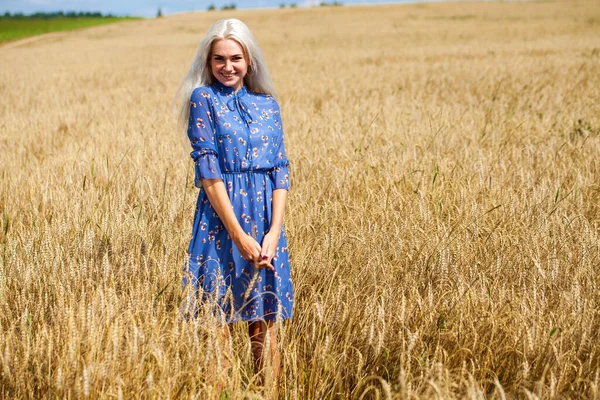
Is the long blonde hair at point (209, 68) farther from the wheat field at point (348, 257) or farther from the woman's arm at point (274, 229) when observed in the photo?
the woman's arm at point (274, 229)

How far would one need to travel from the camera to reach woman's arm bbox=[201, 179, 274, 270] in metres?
1.58

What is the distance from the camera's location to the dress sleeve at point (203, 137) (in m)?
1.62

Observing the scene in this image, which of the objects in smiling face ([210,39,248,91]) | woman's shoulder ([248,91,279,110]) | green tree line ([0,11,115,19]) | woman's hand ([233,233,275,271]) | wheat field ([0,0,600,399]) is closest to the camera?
wheat field ([0,0,600,399])

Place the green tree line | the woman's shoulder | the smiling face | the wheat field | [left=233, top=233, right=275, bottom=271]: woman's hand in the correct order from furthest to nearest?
the green tree line, the woman's shoulder, the smiling face, [left=233, top=233, right=275, bottom=271]: woman's hand, the wheat field

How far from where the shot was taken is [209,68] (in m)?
1.82

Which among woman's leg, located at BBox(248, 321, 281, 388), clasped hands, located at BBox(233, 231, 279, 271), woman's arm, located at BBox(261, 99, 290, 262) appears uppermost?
woman's arm, located at BBox(261, 99, 290, 262)

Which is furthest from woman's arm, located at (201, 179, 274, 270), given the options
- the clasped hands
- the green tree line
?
the green tree line

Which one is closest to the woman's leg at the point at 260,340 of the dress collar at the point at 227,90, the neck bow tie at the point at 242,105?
the neck bow tie at the point at 242,105

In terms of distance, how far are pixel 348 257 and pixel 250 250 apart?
64 centimetres

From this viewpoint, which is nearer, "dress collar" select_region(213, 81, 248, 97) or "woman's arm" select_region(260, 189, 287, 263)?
"woman's arm" select_region(260, 189, 287, 263)

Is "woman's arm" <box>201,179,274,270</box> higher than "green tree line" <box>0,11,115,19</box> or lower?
lower

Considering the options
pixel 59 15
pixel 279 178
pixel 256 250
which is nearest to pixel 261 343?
pixel 256 250

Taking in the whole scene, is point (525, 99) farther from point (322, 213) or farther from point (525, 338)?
point (525, 338)

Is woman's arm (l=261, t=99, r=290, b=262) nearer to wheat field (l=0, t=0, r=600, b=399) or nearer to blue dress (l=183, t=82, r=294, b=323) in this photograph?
blue dress (l=183, t=82, r=294, b=323)
